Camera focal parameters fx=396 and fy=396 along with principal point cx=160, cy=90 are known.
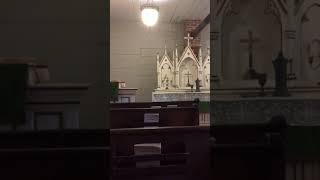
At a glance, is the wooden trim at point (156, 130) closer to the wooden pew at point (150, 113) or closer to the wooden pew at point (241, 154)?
the wooden pew at point (241, 154)

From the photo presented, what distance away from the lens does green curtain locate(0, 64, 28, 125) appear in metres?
2.38

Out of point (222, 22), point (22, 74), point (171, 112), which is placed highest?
point (222, 22)

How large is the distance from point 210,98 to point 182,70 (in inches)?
260

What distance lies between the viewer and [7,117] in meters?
2.38

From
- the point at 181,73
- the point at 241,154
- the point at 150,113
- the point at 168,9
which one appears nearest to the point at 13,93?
the point at 241,154

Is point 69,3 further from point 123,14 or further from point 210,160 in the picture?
point 123,14

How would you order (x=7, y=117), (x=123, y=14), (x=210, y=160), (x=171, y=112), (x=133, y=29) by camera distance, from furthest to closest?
(x=133, y=29)
(x=123, y=14)
(x=171, y=112)
(x=210, y=160)
(x=7, y=117)

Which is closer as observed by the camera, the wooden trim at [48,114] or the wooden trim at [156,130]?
the wooden trim at [48,114]

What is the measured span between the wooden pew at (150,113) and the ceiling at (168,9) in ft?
12.2

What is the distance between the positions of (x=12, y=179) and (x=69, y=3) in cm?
114

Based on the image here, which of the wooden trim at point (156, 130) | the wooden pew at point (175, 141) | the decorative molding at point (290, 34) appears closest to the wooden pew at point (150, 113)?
the wooden pew at point (175, 141)

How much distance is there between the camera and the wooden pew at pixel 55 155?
2.38 metres

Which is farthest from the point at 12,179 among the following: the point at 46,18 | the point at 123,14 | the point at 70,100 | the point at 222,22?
the point at 123,14

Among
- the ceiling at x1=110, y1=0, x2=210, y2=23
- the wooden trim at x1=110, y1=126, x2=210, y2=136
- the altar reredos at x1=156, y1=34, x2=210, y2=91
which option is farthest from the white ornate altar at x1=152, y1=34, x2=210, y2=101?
the wooden trim at x1=110, y1=126, x2=210, y2=136
